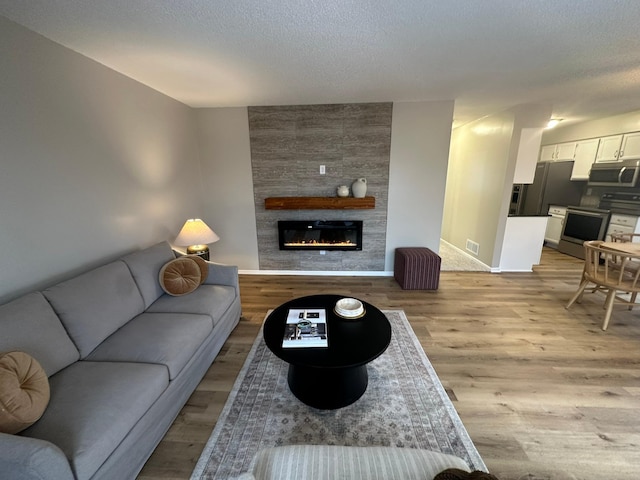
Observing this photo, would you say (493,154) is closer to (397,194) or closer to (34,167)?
(397,194)

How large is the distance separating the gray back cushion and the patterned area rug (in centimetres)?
104

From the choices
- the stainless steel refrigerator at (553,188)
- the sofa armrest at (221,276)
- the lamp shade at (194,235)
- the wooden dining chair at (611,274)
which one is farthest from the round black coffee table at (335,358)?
the stainless steel refrigerator at (553,188)

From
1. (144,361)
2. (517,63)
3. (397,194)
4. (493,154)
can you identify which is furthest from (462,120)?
(144,361)

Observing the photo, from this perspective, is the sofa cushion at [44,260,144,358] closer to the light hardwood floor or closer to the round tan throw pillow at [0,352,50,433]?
the round tan throw pillow at [0,352,50,433]

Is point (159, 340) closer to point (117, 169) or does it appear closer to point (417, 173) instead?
point (117, 169)

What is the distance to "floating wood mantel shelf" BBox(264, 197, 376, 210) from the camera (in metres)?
3.66

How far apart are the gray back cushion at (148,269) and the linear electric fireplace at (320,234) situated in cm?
183

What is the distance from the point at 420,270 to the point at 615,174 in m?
3.83

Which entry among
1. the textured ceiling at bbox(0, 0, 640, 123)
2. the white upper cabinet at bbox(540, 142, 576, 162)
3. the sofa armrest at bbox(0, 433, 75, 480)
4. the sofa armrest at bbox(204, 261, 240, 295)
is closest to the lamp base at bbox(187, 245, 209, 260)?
the sofa armrest at bbox(204, 261, 240, 295)

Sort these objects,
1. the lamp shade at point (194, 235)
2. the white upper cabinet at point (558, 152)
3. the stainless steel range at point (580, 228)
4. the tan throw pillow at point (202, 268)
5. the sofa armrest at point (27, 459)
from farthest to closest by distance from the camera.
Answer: the white upper cabinet at point (558, 152)
the stainless steel range at point (580, 228)
the lamp shade at point (194, 235)
the tan throw pillow at point (202, 268)
the sofa armrest at point (27, 459)

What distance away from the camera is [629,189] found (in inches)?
162

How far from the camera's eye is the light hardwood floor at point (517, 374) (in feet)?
4.80

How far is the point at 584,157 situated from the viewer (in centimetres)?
470

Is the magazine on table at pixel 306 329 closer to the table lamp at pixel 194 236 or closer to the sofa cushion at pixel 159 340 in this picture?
the sofa cushion at pixel 159 340
